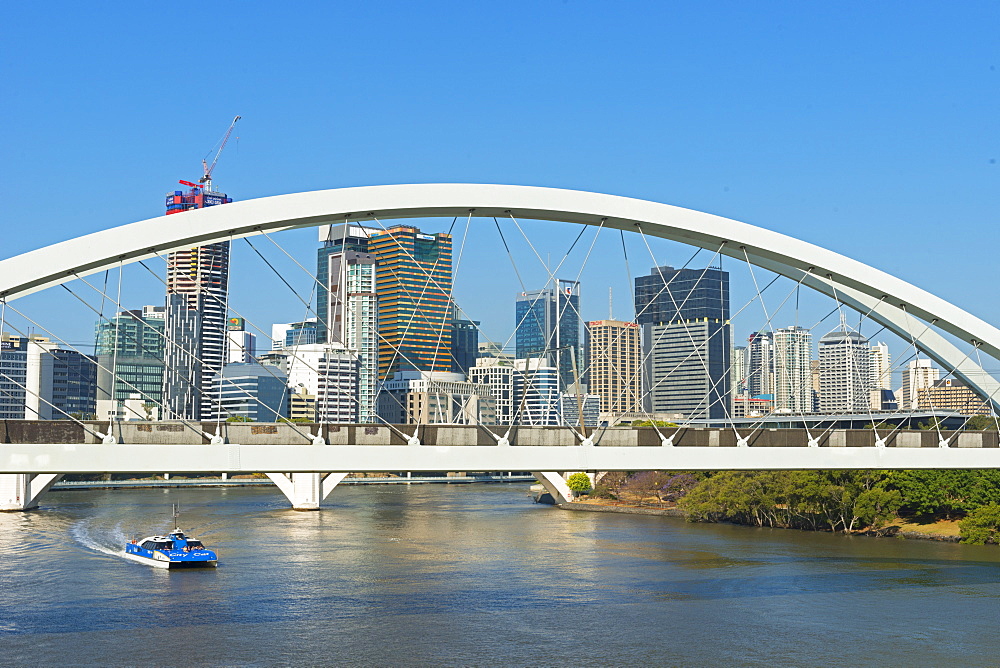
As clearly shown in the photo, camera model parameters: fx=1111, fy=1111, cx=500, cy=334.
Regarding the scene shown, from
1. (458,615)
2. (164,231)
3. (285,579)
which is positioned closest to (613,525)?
(285,579)

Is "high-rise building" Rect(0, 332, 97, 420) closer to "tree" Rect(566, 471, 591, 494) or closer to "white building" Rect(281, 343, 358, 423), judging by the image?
"white building" Rect(281, 343, 358, 423)

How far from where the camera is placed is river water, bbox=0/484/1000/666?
76.7 ft

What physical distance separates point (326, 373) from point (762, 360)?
84650 millimetres

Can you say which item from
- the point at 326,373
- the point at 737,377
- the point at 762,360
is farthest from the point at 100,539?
the point at 762,360

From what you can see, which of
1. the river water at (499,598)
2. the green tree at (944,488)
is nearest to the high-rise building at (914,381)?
the green tree at (944,488)

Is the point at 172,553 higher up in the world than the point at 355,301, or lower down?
lower down

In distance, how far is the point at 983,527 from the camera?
132 feet

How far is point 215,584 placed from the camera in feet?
107

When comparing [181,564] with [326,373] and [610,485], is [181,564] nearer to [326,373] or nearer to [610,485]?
[326,373]

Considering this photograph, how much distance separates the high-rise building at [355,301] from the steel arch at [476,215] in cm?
102

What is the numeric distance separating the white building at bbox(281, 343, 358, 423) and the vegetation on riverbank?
17.2 metres

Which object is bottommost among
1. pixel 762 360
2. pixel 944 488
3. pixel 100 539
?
pixel 100 539

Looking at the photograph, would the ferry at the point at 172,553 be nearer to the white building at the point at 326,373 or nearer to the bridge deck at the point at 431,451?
the white building at the point at 326,373

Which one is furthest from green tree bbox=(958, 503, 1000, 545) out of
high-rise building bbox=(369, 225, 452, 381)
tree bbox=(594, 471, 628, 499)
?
tree bbox=(594, 471, 628, 499)
